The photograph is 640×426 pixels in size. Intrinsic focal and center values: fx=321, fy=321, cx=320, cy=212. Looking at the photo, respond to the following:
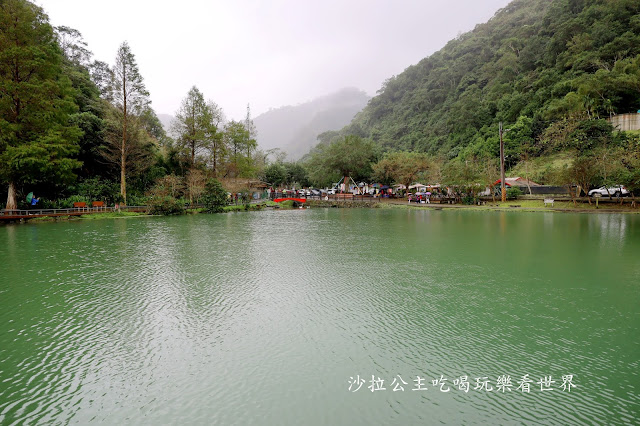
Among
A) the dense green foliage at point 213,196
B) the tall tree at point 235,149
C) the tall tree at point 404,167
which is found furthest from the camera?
the tall tree at point 404,167

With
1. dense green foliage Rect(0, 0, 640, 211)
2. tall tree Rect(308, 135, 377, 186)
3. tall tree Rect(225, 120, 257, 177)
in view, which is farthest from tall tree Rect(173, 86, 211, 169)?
tall tree Rect(308, 135, 377, 186)

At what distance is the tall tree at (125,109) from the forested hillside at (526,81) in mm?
41550

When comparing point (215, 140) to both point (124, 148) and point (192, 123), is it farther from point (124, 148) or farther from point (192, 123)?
point (124, 148)

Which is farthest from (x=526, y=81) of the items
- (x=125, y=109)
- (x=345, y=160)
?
(x=125, y=109)

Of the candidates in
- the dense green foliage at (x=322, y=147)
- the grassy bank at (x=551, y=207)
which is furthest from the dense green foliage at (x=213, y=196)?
the grassy bank at (x=551, y=207)

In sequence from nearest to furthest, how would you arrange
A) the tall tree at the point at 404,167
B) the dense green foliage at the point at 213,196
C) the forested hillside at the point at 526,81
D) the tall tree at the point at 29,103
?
the tall tree at the point at 29,103
the dense green foliage at the point at 213,196
the forested hillside at the point at 526,81
the tall tree at the point at 404,167

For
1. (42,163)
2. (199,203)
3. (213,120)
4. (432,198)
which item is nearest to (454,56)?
(432,198)

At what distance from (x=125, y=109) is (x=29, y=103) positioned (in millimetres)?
Answer: 7164

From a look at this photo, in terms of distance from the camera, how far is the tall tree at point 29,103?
59.8 ft

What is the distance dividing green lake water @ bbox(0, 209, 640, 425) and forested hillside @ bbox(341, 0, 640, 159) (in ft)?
125

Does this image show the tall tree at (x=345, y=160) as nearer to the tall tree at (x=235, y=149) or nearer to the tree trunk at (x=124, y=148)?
the tall tree at (x=235, y=149)

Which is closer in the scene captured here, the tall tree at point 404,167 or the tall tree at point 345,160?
the tall tree at point 404,167

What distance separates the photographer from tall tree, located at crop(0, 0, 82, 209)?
18.2 meters

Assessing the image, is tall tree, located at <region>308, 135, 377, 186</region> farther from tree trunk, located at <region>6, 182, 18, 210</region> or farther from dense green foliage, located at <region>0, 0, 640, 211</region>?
tree trunk, located at <region>6, 182, 18, 210</region>
